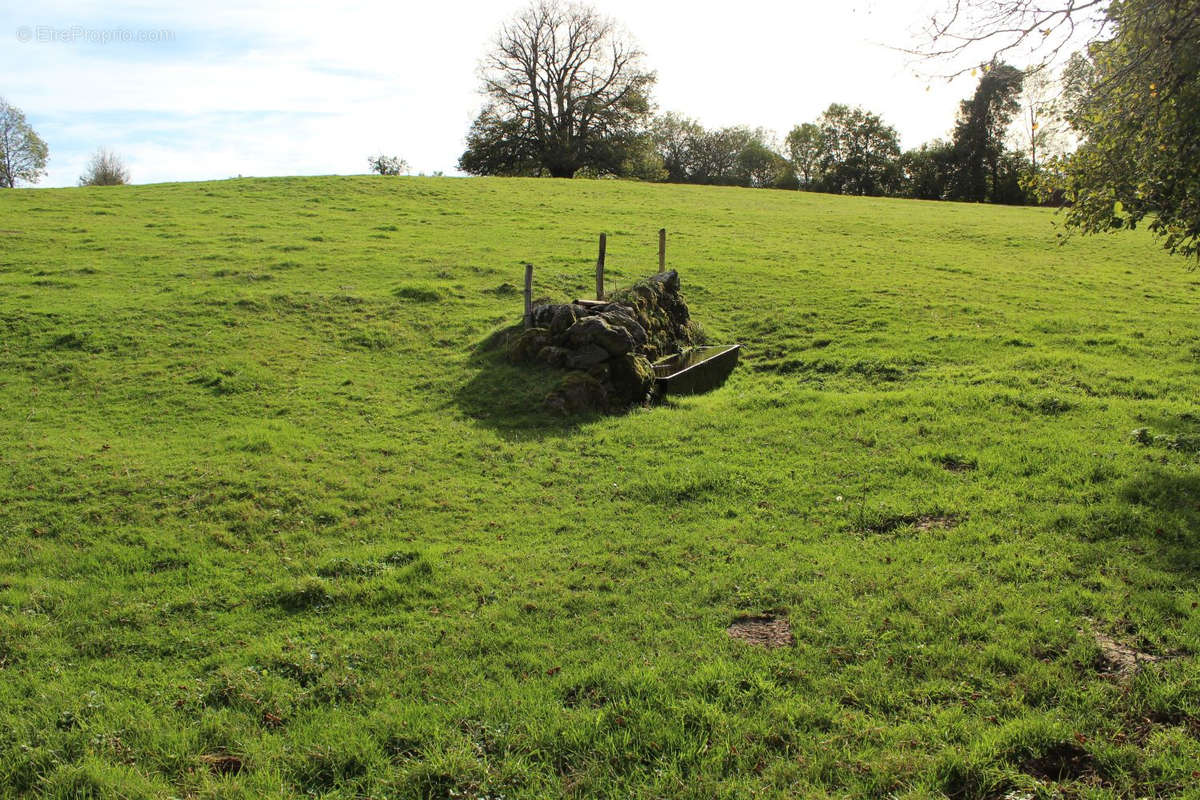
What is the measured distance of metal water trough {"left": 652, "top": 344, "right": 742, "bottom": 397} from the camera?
50.5 ft

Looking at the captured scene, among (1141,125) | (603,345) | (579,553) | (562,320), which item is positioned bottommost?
(579,553)

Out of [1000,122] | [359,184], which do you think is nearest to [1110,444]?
[359,184]

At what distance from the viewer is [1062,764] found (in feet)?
16.4

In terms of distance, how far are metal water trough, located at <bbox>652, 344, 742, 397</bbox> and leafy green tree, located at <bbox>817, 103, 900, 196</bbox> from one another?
2593 inches

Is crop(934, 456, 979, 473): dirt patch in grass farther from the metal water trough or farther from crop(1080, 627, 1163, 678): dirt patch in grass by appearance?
the metal water trough

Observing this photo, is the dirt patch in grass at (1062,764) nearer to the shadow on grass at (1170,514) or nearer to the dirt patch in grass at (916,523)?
the shadow on grass at (1170,514)

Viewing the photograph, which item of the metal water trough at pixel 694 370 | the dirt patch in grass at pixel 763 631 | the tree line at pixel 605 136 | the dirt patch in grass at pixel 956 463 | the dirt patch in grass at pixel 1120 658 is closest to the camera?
the dirt patch in grass at pixel 1120 658

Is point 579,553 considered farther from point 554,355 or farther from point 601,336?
point 554,355

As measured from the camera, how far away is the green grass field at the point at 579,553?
539 centimetres

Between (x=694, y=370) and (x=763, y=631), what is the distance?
9408 millimetres

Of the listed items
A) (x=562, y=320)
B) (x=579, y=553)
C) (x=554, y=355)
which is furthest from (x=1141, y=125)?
(x=554, y=355)

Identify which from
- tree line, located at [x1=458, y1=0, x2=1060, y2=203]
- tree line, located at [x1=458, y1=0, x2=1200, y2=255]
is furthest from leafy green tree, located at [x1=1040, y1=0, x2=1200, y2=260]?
tree line, located at [x1=458, y1=0, x2=1060, y2=203]

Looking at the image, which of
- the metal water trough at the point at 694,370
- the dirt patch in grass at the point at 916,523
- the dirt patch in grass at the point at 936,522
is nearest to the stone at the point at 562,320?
the metal water trough at the point at 694,370

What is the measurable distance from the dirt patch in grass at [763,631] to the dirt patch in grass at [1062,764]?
6.80 ft
